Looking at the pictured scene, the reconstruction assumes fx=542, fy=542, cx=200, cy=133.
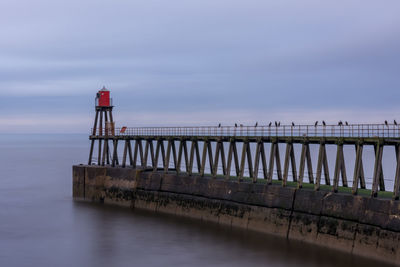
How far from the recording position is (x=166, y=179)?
43.4m

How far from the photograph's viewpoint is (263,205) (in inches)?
1355

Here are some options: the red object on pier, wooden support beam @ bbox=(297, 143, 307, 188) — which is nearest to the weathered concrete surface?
wooden support beam @ bbox=(297, 143, 307, 188)

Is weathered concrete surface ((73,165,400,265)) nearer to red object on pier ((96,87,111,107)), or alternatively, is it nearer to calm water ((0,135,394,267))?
calm water ((0,135,394,267))

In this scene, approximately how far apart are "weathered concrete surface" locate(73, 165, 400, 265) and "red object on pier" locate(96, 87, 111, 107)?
7.59 m

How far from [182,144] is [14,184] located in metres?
35.0

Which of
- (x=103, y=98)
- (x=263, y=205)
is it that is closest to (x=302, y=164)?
(x=263, y=205)

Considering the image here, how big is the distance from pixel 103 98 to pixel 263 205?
25.9 m

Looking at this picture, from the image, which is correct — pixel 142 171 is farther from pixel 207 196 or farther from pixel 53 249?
pixel 53 249

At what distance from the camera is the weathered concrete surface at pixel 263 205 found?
88.8 ft

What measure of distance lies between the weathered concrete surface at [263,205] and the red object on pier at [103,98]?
7.59 meters

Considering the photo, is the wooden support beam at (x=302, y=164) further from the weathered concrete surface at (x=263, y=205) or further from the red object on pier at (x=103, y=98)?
the red object on pier at (x=103, y=98)

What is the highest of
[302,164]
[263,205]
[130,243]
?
[302,164]

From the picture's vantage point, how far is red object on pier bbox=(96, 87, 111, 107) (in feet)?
179

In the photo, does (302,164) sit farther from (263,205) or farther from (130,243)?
(130,243)
